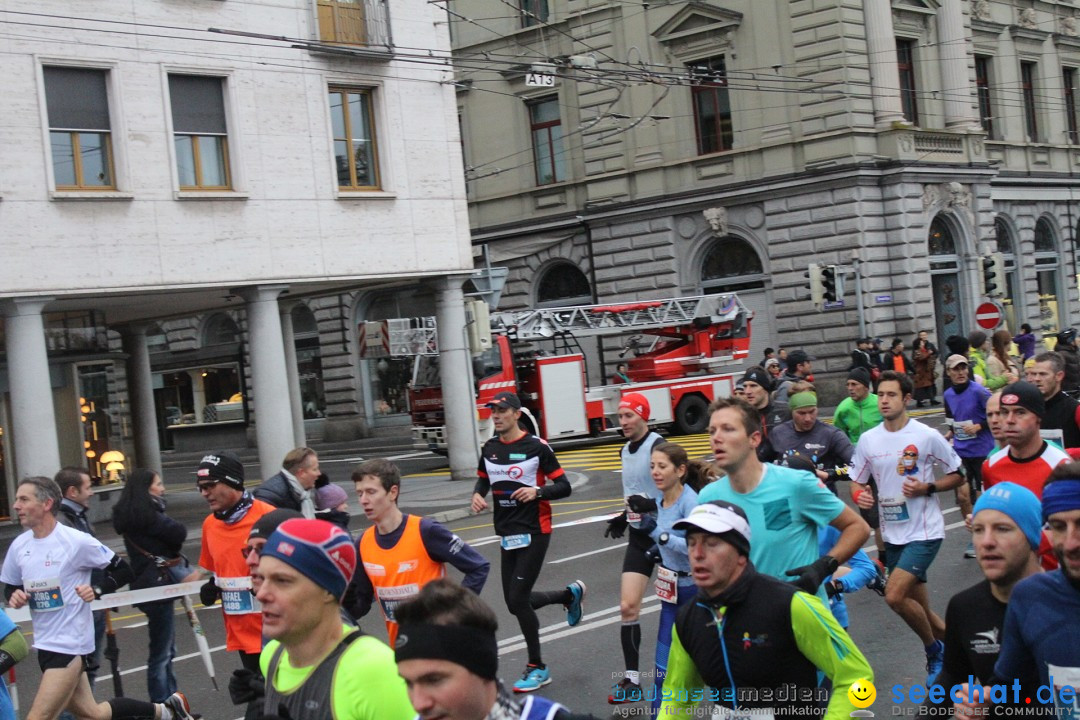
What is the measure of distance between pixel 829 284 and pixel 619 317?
513 centimetres

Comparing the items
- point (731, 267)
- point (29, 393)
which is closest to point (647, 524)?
point (29, 393)

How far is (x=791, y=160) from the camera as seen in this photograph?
3416cm

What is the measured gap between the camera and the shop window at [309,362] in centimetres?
4234

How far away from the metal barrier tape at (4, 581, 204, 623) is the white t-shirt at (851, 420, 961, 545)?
172 inches

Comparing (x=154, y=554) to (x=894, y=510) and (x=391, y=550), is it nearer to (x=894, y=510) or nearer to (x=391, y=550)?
(x=391, y=550)

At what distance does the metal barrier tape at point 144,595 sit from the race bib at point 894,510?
4366 millimetres

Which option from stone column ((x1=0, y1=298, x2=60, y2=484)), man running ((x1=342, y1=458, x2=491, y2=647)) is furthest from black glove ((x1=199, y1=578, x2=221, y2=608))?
stone column ((x1=0, y1=298, x2=60, y2=484))

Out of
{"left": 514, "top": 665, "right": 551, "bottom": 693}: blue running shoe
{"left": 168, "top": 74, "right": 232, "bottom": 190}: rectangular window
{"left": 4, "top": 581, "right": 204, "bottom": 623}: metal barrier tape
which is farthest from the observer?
{"left": 168, "top": 74, "right": 232, "bottom": 190}: rectangular window

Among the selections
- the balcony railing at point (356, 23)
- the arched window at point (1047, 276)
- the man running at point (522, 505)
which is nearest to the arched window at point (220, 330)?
the balcony railing at point (356, 23)

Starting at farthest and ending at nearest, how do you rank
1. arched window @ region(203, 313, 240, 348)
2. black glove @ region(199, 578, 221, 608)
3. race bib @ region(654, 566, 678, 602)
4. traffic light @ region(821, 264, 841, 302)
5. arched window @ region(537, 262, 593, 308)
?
1. arched window @ region(203, 313, 240, 348)
2. arched window @ region(537, 262, 593, 308)
3. traffic light @ region(821, 264, 841, 302)
4. race bib @ region(654, 566, 678, 602)
5. black glove @ region(199, 578, 221, 608)

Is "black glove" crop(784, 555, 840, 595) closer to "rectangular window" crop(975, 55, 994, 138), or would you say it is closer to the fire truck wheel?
the fire truck wheel

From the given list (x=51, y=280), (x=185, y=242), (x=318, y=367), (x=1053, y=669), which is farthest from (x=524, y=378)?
(x=1053, y=669)

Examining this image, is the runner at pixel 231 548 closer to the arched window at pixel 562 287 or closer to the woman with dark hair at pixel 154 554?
the woman with dark hair at pixel 154 554

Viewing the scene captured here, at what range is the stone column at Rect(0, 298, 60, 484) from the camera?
727 inches
